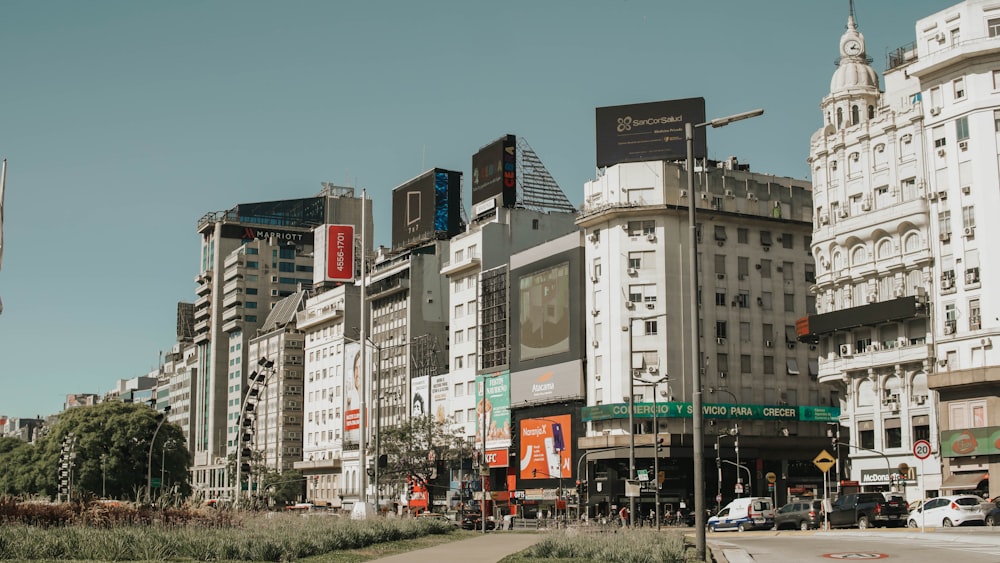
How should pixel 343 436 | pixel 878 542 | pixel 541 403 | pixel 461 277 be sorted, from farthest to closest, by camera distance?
pixel 343 436
pixel 461 277
pixel 541 403
pixel 878 542

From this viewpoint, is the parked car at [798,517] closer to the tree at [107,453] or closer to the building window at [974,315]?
the building window at [974,315]

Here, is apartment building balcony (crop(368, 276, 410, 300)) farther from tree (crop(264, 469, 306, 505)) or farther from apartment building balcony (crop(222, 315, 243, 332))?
apartment building balcony (crop(222, 315, 243, 332))

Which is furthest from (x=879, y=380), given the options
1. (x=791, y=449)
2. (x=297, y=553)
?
(x=297, y=553)

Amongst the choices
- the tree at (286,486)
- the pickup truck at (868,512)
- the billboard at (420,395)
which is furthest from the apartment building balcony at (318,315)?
the pickup truck at (868,512)

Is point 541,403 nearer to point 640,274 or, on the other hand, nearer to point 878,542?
point 640,274

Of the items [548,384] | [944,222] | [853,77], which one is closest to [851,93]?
[853,77]

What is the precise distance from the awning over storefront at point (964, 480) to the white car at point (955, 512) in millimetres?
26011

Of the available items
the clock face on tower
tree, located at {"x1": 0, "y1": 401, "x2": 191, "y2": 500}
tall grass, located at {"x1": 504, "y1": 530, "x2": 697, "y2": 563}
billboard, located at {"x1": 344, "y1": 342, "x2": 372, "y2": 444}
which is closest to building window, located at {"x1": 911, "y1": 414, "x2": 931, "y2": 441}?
the clock face on tower

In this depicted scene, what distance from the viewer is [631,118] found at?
103m

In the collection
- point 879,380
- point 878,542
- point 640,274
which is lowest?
point 878,542

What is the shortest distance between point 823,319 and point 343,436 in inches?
3009

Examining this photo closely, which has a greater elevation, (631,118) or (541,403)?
(631,118)

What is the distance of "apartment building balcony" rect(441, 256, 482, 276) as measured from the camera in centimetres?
11994

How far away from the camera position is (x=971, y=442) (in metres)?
71.8
